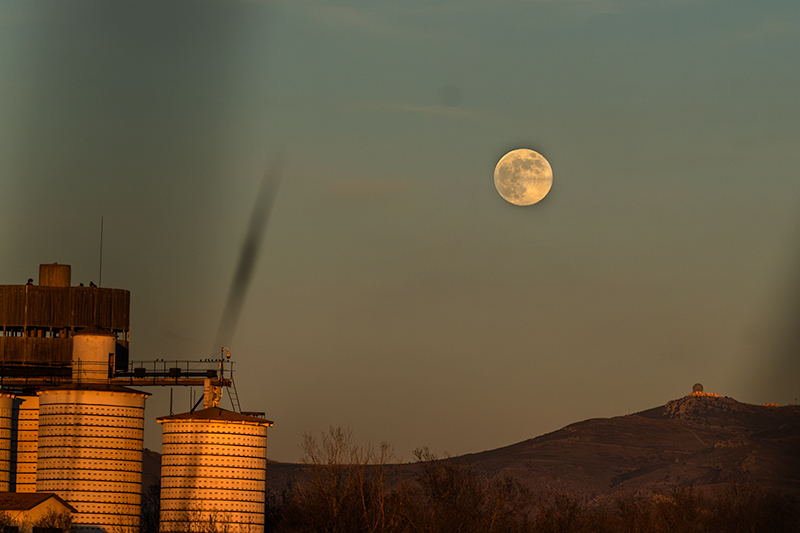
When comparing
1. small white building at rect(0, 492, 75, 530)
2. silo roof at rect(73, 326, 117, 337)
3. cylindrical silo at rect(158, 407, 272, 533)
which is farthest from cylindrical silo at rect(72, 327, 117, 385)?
small white building at rect(0, 492, 75, 530)

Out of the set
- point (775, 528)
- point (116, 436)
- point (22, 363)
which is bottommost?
point (775, 528)

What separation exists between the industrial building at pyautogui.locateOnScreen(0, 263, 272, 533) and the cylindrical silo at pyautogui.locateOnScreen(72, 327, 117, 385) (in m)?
0.06

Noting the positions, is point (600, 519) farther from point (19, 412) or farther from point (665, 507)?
point (19, 412)

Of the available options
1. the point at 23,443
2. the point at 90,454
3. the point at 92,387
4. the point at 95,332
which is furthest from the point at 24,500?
the point at 95,332

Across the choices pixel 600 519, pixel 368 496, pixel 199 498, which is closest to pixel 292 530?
pixel 368 496

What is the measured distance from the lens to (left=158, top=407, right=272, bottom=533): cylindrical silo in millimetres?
64188

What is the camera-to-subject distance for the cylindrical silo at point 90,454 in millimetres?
65250

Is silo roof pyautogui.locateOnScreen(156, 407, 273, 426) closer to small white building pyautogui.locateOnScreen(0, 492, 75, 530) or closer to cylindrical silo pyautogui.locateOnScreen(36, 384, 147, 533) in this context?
cylindrical silo pyautogui.locateOnScreen(36, 384, 147, 533)

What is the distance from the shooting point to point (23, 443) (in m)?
71.0

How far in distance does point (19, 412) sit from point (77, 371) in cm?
672

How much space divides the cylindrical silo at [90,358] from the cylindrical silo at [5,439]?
5506mm

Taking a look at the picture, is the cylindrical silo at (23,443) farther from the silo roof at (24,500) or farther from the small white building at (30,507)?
the small white building at (30,507)

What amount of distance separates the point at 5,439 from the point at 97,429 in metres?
7.57

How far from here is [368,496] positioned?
8150 cm
